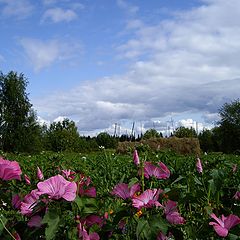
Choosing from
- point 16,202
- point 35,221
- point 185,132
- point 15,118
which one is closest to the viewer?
point 35,221

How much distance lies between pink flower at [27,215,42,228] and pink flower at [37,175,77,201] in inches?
5.0

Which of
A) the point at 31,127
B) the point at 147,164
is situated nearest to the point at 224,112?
the point at 31,127

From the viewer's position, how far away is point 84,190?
1682 millimetres

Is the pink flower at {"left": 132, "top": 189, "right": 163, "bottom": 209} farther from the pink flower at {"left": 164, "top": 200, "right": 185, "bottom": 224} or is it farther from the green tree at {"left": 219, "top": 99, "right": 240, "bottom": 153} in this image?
the green tree at {"left": 219, "top": 99, "right": 240, "bottom": 153}

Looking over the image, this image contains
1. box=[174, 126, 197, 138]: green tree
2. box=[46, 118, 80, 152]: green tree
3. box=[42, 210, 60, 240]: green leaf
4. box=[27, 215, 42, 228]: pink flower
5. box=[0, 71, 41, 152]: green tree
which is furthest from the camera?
box=[174, 126, 197, 138]: green tree

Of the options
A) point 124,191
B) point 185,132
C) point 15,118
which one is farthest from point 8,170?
point 185,132

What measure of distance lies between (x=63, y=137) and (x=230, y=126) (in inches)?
851

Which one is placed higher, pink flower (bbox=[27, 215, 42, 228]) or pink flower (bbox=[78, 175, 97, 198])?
pink flower (bbox=[78, 175, 97, 198])

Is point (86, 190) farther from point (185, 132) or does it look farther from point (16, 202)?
point (185, 132)

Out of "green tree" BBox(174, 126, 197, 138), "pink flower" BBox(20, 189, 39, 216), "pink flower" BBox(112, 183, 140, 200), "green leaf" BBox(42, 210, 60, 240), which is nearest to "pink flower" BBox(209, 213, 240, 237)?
"pink flower" BBox(112, 183, 140, 200)

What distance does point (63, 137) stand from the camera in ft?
208

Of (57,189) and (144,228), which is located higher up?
(57,189)

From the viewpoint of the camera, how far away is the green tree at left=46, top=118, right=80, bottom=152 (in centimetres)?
5906

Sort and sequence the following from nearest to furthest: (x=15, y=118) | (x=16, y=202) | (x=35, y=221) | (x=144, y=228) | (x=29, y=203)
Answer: (x=144, y=228)
(x=35, y=221)
(x=29, y=203)
(x=16, y=202)
(x=15, y=118)
